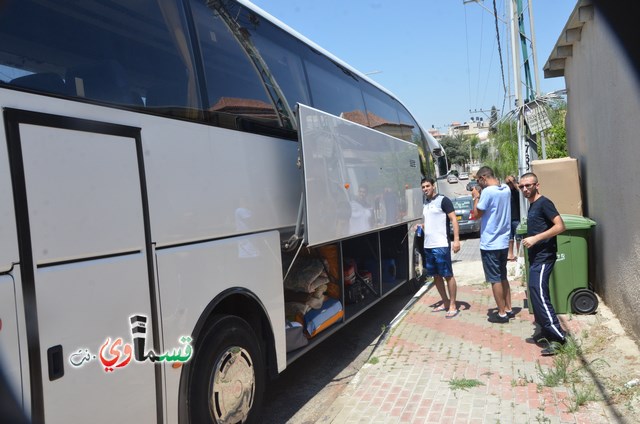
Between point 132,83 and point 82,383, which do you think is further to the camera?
point 132,83

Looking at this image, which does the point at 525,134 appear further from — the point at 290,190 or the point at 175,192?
the point at 175,192

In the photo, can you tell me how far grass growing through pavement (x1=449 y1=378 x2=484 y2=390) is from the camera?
481cm

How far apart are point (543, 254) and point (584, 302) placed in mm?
1505

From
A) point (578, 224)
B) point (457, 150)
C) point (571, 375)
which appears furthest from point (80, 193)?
point (457, 150)

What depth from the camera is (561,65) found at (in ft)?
30.6

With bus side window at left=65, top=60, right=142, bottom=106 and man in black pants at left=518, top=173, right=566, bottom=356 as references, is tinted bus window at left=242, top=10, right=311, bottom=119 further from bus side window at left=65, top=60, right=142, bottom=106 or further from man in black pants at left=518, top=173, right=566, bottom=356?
man in black pants at left=518, top=173, right=566, bottom=356

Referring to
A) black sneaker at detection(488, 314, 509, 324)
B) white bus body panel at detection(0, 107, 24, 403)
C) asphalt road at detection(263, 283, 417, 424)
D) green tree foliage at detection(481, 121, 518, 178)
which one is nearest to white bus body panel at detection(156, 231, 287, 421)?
asphalt road at detection(263, 283, 417, 424)

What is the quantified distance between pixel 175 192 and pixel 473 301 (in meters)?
6.38

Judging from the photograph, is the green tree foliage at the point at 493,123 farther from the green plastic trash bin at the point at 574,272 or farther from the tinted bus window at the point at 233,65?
the tinted bus window at the point at 233,65

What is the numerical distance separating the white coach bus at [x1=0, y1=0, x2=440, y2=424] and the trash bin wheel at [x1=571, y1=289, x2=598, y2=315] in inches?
121

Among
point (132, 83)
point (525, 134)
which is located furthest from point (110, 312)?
point (525, 134)

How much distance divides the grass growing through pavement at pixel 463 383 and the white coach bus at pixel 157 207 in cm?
141

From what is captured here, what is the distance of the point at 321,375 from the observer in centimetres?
595

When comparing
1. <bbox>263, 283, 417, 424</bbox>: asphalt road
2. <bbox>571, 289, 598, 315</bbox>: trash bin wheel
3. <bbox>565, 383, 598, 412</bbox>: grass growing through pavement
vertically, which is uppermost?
<bbox>571, 289, 598, 315</bbox>: trash bin wheel
